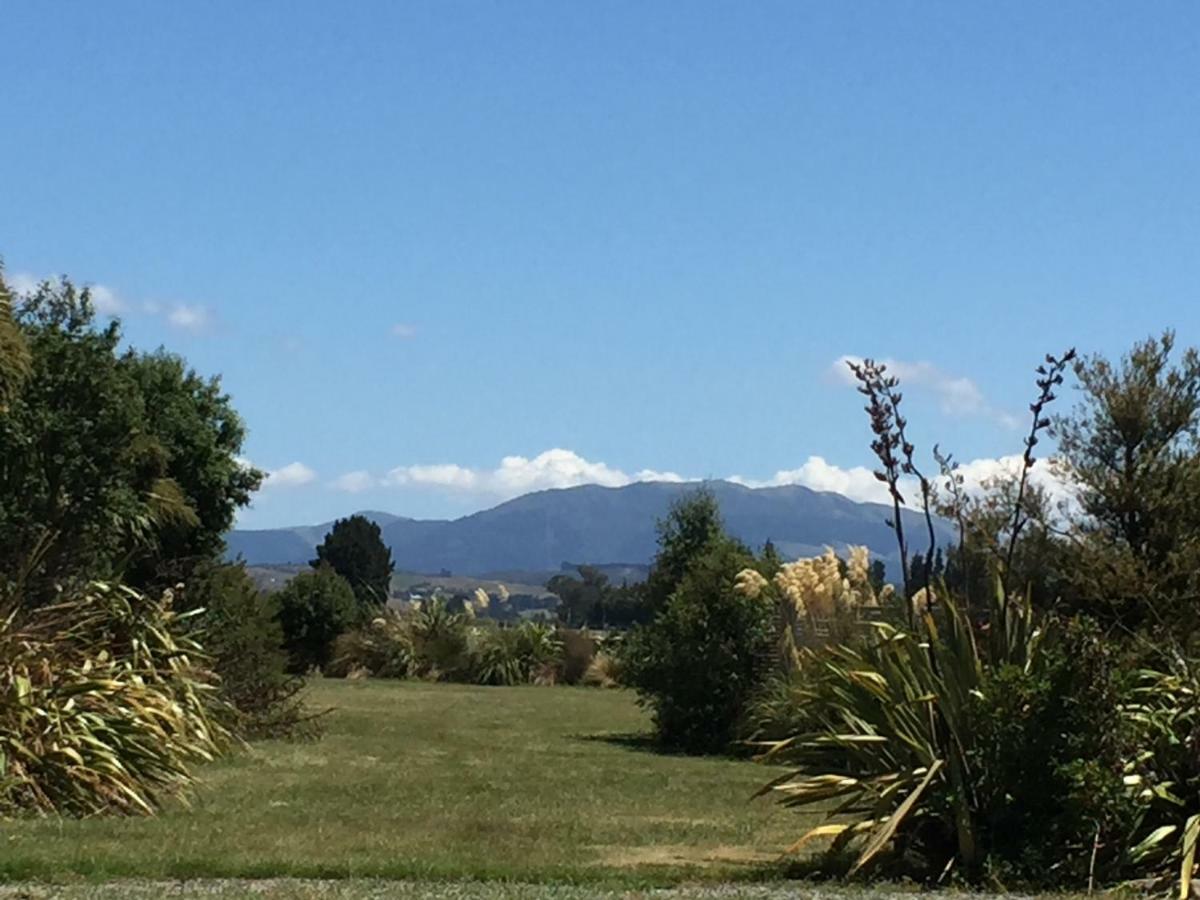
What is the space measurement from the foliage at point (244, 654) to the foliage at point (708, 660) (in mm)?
4833

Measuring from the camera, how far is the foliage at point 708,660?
2169cm

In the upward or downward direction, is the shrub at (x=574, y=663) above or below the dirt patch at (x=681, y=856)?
above

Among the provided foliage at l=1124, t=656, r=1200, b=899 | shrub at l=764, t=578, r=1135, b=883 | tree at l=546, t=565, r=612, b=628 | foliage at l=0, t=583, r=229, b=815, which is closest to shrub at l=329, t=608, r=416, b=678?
foliage at l=0, t=583, r=229, b=815

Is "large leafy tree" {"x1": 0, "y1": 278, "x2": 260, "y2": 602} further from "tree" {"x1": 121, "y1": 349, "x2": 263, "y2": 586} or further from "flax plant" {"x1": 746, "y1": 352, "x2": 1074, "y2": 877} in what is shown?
"flax plant" {"x1": 746, "y1": 352, "x2": 1074, "y2": 877}

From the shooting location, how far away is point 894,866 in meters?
10.3

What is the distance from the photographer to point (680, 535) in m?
41.7

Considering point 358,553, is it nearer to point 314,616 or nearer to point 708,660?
point 314,616

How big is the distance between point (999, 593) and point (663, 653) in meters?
11.7

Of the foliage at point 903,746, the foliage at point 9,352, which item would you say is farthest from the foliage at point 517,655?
the foliage at point 903,746

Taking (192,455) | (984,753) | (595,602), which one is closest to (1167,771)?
(984,753)

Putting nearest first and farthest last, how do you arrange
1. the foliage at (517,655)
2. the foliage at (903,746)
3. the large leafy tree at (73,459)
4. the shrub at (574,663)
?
the foliage at (903,746)
the large leafy tree at (73,459)
the foliage at (517,655)
the shrub at (574,663)

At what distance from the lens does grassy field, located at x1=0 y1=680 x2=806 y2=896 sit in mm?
10062

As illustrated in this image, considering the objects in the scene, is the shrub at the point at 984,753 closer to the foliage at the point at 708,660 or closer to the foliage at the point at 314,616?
the foliage at the point at 708,660

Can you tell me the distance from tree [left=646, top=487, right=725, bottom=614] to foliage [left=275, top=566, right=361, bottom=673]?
782cm
